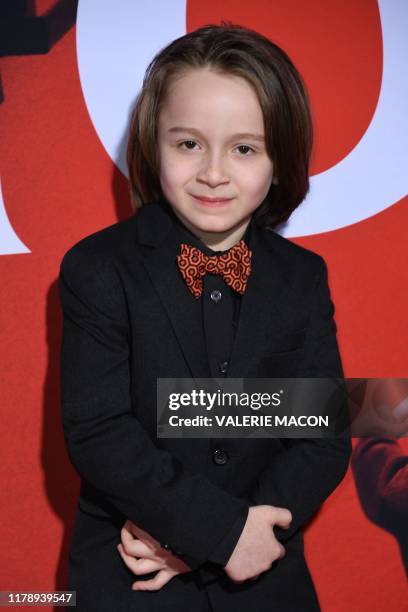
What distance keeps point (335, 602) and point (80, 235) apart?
1.06m

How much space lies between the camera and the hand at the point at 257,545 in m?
1.29

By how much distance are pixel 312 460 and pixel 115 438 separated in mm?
400

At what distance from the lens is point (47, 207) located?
5.23 ft

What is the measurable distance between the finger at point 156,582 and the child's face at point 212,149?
0.64 meters

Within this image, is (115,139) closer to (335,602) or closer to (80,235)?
(80,235)

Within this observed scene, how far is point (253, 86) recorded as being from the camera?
128 cm

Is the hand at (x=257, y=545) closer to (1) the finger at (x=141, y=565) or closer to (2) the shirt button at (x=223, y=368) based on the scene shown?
(1) the finger at (x=141, y=565)

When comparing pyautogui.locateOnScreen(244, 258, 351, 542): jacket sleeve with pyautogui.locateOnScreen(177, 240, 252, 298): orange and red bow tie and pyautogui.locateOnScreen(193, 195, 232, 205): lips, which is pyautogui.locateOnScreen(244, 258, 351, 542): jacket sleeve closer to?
pyautogui.locateOnScreen(177, 240, 252, 298): orange and red bow tie

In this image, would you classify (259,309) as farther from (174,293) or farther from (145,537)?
(145,537)

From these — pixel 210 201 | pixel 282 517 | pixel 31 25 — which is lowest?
pixel 282 517

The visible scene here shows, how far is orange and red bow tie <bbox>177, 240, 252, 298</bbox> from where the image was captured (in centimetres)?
135

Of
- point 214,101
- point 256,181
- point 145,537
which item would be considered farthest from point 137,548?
point 214,101

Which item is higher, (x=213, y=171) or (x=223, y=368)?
(x=213, y=171)

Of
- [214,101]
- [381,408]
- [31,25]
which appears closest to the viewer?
[214,101]
